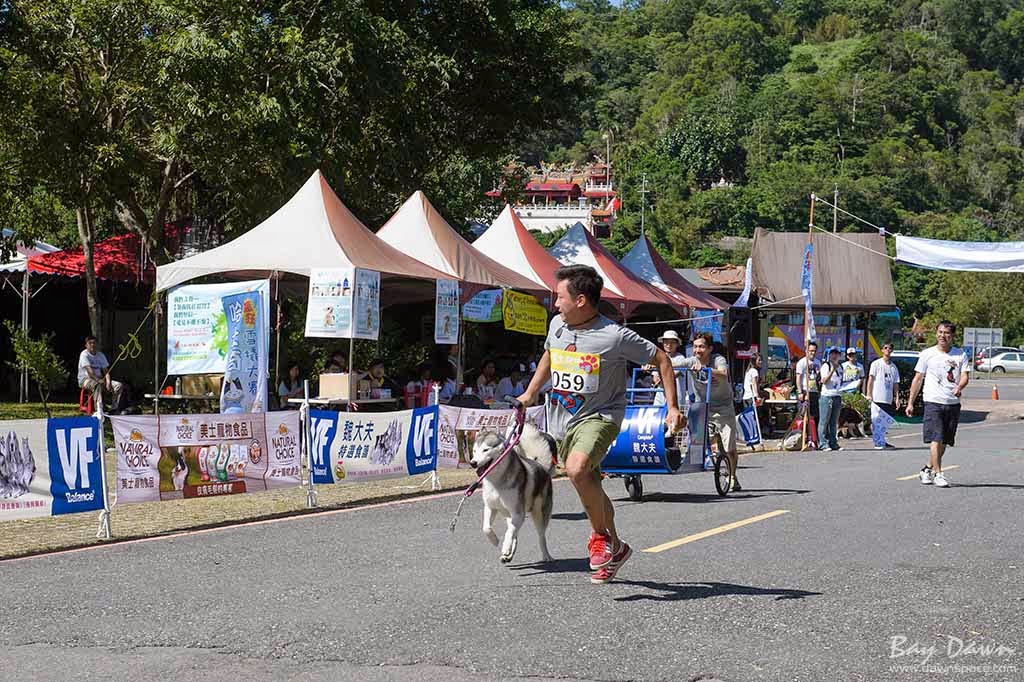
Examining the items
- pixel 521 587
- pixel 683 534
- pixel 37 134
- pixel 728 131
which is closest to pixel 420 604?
pixel 521 587

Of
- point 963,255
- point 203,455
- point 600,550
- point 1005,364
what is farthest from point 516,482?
point 1005,364

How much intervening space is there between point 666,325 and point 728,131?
141568 mm

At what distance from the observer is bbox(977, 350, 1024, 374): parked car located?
223 ft

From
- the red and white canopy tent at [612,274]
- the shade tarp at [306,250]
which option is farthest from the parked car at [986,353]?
the shade tarp at [306,250]

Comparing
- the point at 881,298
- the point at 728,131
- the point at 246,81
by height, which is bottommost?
the point at 881,298

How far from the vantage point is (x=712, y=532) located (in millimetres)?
10414

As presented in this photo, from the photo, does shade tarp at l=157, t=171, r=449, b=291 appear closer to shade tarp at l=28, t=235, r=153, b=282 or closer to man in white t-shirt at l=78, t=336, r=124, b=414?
man in white t-shirt at l=78, t=336, r=124, b=414

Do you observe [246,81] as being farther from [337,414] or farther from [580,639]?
[580,639]

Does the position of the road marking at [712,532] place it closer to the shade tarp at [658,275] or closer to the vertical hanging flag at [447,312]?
the vertical hanging flag at [447,312]

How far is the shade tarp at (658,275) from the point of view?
92.6ft

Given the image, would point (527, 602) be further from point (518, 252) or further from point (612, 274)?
point (612, 274)

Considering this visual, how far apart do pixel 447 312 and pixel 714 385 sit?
580 cm

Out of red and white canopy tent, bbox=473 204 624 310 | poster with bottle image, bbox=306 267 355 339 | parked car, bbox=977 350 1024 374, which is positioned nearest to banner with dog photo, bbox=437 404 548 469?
poster with bottle image, bbox=306 267 355 339

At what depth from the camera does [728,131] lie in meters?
166
